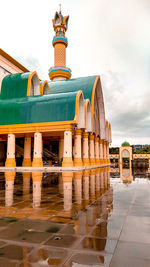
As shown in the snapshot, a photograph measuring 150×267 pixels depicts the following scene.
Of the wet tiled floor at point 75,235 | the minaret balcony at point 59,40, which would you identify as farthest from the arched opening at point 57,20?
the wet tiled floor at point 75,235

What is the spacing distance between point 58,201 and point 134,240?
4.04 meters

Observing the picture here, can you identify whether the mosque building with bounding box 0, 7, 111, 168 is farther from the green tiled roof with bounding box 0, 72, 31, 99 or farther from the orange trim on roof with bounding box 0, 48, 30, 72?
the orange trim on roof with bounding box 0, 48, 30, 72

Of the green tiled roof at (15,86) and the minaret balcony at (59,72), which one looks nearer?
the green tiled roof at (15,86)

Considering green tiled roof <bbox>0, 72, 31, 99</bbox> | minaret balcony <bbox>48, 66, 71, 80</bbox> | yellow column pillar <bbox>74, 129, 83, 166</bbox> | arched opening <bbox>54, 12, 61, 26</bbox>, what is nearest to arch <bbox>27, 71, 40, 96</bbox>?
green tiled roof <bbox>0, 72, 31, 99</bbox>

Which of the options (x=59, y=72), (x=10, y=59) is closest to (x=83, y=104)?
(x=59, y=72)

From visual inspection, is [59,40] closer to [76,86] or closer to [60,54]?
[60,54]

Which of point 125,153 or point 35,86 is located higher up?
point 35,86

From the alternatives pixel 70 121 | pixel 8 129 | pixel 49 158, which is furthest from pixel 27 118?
pixel 49 158

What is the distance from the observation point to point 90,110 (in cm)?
3431

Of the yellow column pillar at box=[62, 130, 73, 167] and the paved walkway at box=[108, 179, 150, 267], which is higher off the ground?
the yellow column pillar at box=[62, 130, 73, 167]

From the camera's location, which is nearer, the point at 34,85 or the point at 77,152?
the point at 77,152

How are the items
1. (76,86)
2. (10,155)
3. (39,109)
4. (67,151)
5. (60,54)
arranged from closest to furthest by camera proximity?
(67,151), (39,109), (10,155), (76,86), (60,54)

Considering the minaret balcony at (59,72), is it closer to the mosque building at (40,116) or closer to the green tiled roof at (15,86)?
the mosque building at (40,116)

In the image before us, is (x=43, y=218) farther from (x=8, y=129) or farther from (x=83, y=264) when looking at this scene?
(x=8, y=129)
